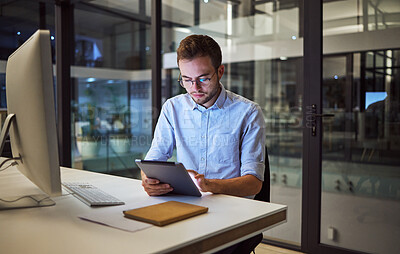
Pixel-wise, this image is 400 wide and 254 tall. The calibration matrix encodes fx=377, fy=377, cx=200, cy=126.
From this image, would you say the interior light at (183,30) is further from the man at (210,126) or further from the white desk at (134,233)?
the white desk at (134,233)

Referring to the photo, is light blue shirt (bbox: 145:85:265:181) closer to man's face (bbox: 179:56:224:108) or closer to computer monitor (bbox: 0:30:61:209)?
man's face (bbox: 179:56:224:108)

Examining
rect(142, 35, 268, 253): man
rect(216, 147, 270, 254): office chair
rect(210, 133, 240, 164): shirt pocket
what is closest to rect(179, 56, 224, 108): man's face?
rect(142, 35, 268, 253): man

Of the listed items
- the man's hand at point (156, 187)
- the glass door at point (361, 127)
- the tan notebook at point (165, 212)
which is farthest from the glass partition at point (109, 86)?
the tan notebook at point (165, 212)

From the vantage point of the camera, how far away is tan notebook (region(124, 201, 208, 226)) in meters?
1.12

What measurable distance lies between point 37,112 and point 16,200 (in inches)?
19.4

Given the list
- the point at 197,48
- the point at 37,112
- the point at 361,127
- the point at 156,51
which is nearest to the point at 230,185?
the point at 197,48

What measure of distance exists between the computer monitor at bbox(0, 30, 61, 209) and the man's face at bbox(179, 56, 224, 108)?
0.75m

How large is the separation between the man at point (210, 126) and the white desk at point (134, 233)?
0.97 ft

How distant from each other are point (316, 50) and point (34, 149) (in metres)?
2.26

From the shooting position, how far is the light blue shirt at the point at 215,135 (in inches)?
72.7

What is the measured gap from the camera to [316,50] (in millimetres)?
2826

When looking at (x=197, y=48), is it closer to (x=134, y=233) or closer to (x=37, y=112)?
(x=37, y=112)

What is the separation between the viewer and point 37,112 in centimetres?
109

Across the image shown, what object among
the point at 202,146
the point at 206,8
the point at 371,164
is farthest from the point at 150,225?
the point at 206,8
